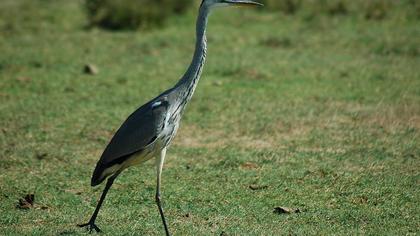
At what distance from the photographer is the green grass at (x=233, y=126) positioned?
569 centimetres

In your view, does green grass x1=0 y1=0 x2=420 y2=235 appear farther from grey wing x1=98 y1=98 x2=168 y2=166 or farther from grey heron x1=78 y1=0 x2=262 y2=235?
grey wing x1=98 y1=98 x2=168 y2=166

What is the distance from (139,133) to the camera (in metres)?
5.35

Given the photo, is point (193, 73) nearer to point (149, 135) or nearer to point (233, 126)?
point (149, 135)

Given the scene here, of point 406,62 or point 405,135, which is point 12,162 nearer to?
point 405,135

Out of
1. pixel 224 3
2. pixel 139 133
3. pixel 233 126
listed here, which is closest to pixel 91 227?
pixel 139 133

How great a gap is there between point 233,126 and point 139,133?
315 centimetres

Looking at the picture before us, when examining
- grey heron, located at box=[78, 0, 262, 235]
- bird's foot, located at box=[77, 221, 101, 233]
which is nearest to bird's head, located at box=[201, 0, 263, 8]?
grey heron, located at box=[78, 0, 262, 235]

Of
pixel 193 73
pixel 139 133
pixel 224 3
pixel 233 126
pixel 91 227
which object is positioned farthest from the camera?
pixel 233 126

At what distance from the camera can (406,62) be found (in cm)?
1115

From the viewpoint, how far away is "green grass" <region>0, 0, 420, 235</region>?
5.69 m

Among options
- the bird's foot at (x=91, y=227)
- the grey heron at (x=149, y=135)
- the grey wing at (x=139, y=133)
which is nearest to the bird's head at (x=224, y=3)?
the grey heron at (x=149, y=135)

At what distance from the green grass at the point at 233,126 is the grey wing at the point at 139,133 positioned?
0.52 m

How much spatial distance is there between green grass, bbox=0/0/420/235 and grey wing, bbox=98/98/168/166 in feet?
1.70

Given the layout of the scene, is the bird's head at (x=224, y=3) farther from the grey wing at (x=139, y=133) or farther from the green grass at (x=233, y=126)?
the green grass at (x=233, y=126)
